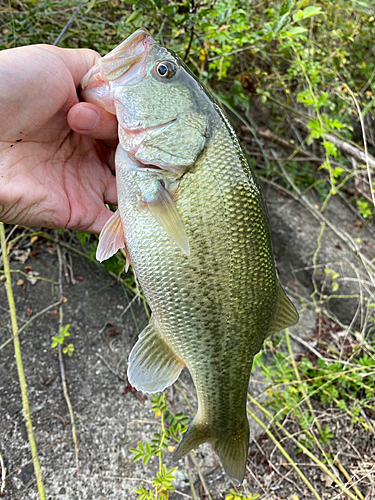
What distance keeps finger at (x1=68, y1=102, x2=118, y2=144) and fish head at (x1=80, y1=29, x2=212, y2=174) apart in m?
0.10

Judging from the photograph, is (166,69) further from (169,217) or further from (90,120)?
(169,217)

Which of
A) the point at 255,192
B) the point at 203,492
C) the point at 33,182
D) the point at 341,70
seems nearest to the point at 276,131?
the point at 341,70

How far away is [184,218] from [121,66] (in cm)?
60

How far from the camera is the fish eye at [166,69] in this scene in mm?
1323

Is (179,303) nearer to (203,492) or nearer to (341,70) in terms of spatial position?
(203,492)

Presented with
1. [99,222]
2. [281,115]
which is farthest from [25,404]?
[281,115]

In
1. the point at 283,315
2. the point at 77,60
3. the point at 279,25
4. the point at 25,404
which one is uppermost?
the point at 279,25

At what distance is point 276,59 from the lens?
3068 millimetres

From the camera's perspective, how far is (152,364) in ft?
4.62

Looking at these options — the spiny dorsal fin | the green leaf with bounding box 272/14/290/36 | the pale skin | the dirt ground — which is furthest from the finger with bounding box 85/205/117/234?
the green leaf with bounding box 272/14/290/36

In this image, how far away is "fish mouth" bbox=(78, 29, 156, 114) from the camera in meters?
1.27

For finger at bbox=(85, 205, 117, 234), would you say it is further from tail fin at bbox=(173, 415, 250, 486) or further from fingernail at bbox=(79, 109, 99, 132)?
tail fin at bbox=(173, 415, 250, 486)

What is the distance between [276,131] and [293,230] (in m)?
0.94

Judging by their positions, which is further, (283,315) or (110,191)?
(110,191)
